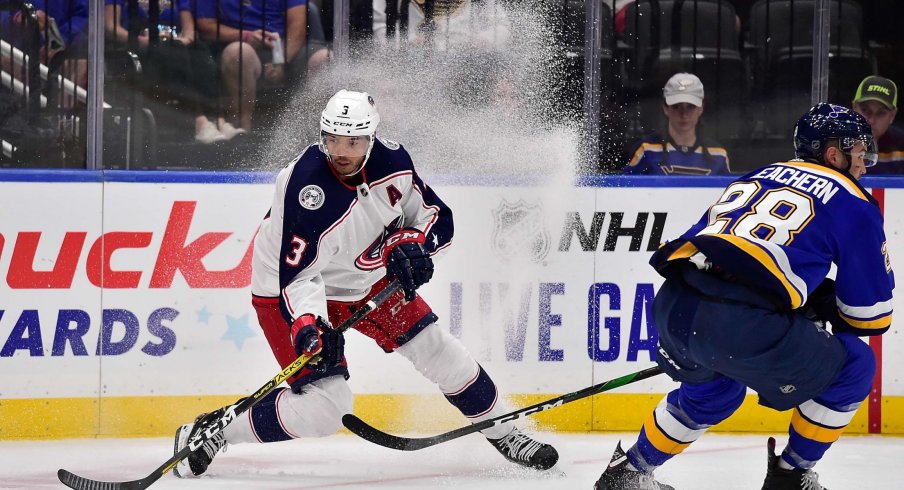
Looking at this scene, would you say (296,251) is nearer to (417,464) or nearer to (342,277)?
(342,277)

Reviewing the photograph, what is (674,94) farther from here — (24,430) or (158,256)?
(24,430)

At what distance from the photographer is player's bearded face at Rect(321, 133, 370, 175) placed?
334 centimetres

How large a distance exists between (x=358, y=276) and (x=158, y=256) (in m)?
0.97

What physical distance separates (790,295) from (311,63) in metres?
2.29

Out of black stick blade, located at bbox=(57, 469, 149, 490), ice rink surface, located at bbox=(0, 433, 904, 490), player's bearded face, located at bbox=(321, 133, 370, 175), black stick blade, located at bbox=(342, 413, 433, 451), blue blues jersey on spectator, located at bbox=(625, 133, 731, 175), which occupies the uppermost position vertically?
player's bearded face, located at bbox=(321, 133, 370, 175)

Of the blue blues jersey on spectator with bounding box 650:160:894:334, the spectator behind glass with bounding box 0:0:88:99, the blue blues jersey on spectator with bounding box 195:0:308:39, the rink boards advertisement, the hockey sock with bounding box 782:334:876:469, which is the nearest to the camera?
the blue blues jersey on spectator with bounding box 650:160:894:334

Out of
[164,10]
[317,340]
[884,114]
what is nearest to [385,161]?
[317,340]

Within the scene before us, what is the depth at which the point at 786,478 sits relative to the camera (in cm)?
308

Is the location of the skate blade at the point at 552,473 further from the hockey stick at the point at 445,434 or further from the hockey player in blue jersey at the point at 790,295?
the hockey player in blue jersey at the point at 790,295

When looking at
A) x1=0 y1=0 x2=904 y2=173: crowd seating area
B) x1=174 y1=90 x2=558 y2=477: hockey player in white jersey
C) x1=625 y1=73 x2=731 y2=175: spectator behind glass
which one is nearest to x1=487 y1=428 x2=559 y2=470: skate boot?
x1=174 y1=90 x2=558 y2=477: hockey player in white jersey

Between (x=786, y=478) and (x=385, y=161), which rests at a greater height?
(x=385, y=161)

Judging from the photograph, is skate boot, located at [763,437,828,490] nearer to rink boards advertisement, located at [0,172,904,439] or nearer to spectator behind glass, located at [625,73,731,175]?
rink boards advertisement, located at [0,172,904,439]

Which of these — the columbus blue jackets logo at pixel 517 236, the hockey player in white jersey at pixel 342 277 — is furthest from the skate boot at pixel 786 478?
the columbus blue jackets logo at pixel 517 236

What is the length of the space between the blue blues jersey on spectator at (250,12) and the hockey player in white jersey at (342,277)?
1214mm
